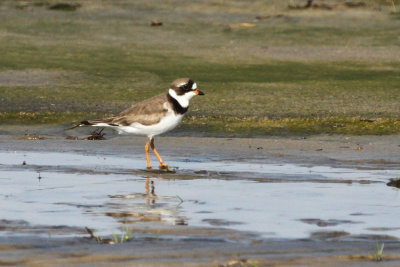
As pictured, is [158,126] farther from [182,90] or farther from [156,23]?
[156,23]

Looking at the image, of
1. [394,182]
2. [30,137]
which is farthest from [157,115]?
[394,182]

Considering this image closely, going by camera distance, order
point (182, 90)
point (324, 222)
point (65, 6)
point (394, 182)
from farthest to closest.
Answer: point (65, 6) < point (182, 90) < point (394, 182) < point (324, 222)

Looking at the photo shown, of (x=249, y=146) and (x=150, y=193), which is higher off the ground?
(x=150, y=193)

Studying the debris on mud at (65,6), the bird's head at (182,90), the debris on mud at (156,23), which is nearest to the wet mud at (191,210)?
the bird's head at (182,90)

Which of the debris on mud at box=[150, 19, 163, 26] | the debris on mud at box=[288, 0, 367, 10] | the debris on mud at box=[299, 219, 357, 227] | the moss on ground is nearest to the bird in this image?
the moss on ground

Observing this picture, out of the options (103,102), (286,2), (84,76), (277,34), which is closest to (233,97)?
(103,102)

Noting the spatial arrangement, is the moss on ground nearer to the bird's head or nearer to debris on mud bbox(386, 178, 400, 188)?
the bird's head

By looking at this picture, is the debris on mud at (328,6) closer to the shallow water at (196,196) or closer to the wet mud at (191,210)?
the wet mud at (191,210)

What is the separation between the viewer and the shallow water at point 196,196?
26.6 feet

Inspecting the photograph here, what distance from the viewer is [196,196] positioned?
31.8ft

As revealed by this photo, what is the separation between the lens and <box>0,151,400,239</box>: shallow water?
8.11 meters

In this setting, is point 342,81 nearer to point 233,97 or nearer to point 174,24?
point 233,97

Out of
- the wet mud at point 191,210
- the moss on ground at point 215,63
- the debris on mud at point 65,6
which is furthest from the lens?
the debris on mud at point 65,6

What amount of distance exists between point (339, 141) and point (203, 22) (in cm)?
1306
